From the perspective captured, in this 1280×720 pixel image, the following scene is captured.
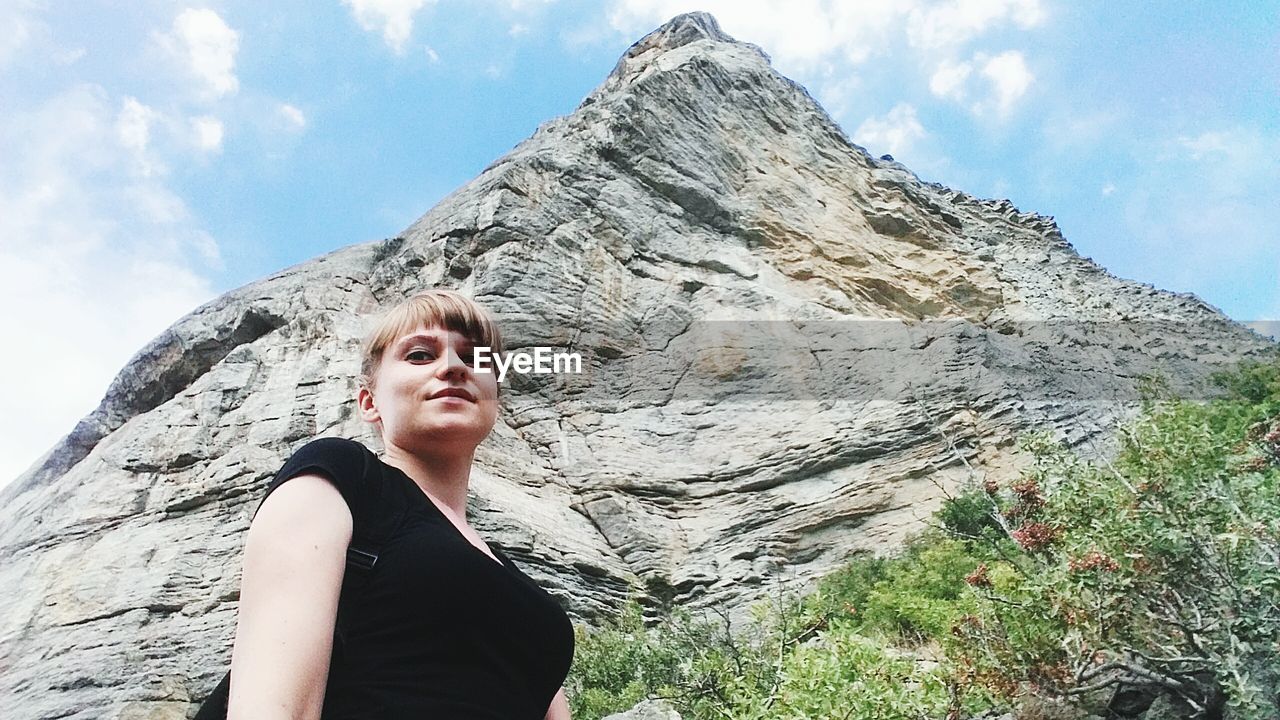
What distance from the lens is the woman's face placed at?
199 cm

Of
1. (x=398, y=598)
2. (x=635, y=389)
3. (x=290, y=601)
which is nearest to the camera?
(x=290, y=601)

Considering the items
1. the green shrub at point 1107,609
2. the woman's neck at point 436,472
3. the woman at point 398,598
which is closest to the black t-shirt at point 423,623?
the woman at point 398,598

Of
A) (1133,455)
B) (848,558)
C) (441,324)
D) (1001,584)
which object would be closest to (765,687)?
(1001,584)

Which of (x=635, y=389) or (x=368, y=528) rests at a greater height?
(x=635, y=389)

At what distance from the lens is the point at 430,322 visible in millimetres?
2139

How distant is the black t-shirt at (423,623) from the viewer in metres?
1.52

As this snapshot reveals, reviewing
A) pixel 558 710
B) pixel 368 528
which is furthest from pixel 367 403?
pixel 558 710

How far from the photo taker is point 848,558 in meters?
15.9

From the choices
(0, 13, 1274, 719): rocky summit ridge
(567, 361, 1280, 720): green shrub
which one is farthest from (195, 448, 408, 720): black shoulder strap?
(0, 13, 1274, 719): rocky summit ridge

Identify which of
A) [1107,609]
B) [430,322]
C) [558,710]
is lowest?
[558,710]

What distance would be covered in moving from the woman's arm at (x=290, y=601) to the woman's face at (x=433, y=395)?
427mm

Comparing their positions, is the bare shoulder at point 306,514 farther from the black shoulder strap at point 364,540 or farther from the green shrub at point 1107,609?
the green shrub at point 1107,609

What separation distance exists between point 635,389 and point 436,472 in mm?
18234

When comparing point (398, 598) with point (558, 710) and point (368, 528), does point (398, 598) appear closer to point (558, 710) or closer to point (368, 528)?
point (368, 528)
